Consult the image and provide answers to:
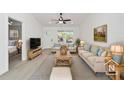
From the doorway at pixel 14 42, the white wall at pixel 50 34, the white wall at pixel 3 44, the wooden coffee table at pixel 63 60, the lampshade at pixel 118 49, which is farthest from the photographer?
the white wall at pixel 50 34

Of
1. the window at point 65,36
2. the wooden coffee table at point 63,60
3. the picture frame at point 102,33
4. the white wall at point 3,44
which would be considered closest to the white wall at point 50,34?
the window at point 65,36

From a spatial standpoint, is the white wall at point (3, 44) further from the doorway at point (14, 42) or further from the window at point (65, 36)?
the window at point (65, 36)

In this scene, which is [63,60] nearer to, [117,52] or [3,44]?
[3,44]

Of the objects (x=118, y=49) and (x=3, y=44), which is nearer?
(x=118, y=49)

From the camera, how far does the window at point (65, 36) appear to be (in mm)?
14742

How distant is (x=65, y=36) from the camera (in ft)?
48.7

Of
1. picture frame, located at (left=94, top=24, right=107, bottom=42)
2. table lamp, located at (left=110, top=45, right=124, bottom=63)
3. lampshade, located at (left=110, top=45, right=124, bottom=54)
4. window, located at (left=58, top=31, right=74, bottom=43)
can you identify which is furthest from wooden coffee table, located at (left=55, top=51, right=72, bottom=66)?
window, located at (left=58, top=31, right=74, bottom=43)

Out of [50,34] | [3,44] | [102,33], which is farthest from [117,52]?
[50,34]

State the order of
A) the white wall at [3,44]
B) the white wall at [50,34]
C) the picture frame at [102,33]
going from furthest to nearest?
the white wall at [50,34] → the picture frame at [102,33] → the white wall at [3,44]

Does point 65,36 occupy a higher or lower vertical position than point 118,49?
higher

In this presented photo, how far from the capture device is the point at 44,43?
14.9 m
